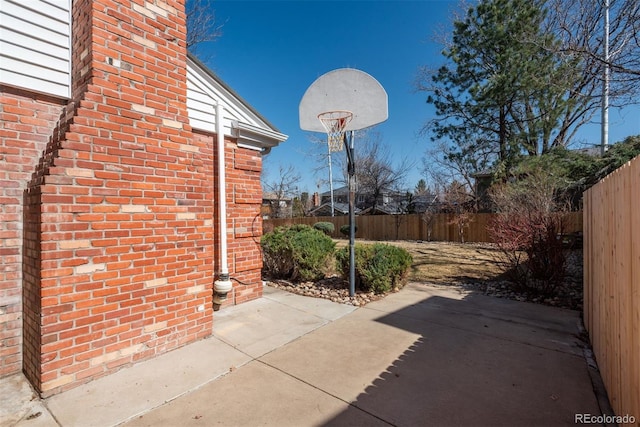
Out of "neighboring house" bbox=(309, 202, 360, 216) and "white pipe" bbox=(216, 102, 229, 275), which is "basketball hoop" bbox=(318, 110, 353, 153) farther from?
"neighboring house" bbox=(309, 202, 360, 216)

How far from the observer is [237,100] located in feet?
15.8

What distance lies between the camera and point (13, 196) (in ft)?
9.12

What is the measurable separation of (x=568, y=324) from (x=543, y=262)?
1.65 m

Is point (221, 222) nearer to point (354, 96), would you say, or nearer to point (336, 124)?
point (336, 124)

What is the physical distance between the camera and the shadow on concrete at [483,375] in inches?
91.0

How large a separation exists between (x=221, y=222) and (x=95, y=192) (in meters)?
1.73

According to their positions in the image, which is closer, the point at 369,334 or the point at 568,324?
the point at 369,334

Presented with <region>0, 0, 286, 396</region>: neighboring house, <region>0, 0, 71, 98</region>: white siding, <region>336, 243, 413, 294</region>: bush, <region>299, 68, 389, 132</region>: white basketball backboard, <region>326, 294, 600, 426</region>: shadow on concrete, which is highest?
<region>299, 68, 389, 132</region>: white basketball backboard

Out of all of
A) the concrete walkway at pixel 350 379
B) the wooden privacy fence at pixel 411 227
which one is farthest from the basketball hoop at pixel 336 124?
the wooden privacy fence at pixel 411 227

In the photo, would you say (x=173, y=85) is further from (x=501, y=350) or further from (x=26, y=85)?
(x=501, y=350)

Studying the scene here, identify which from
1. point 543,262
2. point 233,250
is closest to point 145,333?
point 233,250

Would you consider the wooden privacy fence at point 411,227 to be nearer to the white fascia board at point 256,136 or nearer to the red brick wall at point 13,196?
the white fascia board at point 256,136

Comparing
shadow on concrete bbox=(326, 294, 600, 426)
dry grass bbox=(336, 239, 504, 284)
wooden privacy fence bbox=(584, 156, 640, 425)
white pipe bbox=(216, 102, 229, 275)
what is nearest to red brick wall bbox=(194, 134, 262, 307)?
white pipe bbox=(216, 102, 229, 275)

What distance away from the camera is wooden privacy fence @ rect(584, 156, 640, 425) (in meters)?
1.82
